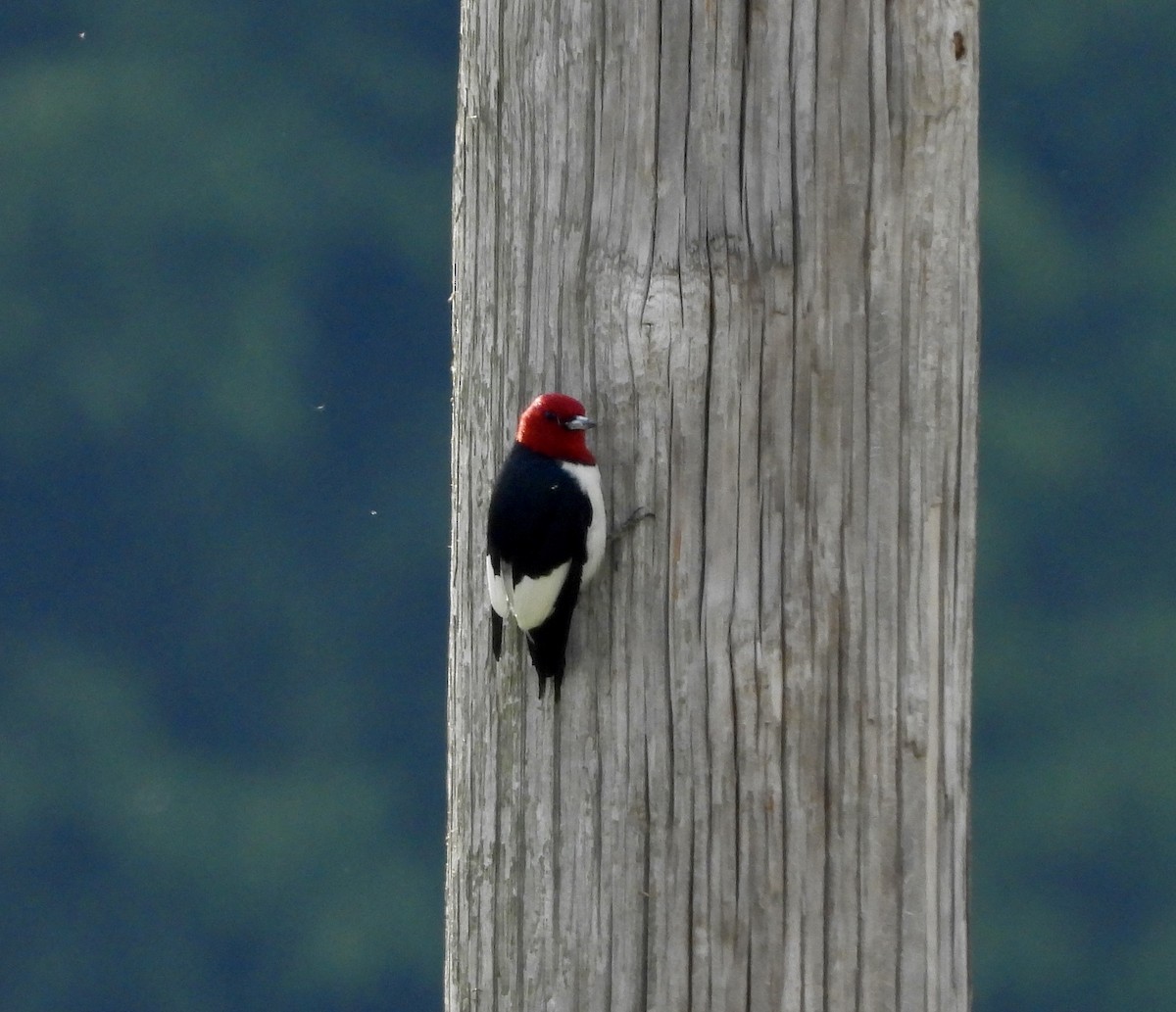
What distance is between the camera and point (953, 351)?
193 cm

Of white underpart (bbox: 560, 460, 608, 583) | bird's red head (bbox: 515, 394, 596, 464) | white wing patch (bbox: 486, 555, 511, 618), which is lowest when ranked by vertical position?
white wing patch (bbox: 486, 555, 511, 618)

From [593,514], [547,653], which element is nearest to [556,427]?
[593,514]

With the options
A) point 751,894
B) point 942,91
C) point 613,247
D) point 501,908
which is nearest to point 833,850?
point 751,894

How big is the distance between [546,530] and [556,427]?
128 mm

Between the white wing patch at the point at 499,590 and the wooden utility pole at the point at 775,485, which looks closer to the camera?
the wooden utility pole at the point at 775,485

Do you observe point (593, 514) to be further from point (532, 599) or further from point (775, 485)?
point (775, 485)

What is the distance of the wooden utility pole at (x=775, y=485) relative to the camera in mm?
1896

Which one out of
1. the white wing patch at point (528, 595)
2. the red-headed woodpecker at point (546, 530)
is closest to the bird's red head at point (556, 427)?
the red-headed woodpecker at point (546, 530)

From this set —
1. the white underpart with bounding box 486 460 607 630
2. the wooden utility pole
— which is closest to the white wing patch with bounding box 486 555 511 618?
the white underpart with bounding box 486 460 607 630

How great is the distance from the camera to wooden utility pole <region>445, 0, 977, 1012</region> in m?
1.90

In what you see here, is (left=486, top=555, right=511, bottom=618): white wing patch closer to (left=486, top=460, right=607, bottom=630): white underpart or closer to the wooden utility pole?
(left=486, top=460, right=607, bottom=630): white underpart

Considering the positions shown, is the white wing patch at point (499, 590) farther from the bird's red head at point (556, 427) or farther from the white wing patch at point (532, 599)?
the bird's red head at point (556, 427)

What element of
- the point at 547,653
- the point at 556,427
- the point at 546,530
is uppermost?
the point at 556,427

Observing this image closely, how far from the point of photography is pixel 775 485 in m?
1.90
